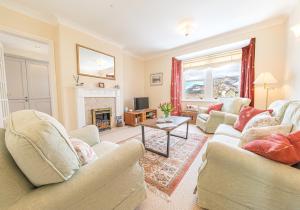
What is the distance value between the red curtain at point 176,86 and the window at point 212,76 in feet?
0.78

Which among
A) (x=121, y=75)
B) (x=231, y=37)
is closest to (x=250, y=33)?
(x=231, y=37)

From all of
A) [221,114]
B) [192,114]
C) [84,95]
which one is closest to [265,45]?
[221,114]

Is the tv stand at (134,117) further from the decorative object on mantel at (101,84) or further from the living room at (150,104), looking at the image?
the decorative object on mantel at (101,84)

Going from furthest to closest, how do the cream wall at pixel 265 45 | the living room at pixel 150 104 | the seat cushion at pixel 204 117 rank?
the seat cushion at pixel 204 117 → the cream wall at pixel 265 45 → the living room at pixel 150 104

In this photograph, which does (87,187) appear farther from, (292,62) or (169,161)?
(292,62)

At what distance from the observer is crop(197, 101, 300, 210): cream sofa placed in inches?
30.9

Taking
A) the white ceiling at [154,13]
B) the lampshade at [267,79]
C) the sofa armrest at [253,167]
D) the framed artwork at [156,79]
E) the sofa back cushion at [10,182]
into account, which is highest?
the white ceiling at [154,13]

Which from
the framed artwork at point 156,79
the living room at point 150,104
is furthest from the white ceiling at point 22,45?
the framed artwork at point 156,79

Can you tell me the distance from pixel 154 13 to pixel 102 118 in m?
2.86

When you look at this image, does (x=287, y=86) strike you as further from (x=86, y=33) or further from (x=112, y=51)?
(x=86, y=33)

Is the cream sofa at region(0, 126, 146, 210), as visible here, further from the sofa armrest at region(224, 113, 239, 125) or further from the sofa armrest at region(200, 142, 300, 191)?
the sofa armrest at region(224, 113, 239, 125)

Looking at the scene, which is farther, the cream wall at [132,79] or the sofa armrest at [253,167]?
the cream wall at [132,79]

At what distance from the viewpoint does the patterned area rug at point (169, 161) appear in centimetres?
146

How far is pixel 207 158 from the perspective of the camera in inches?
40.2
